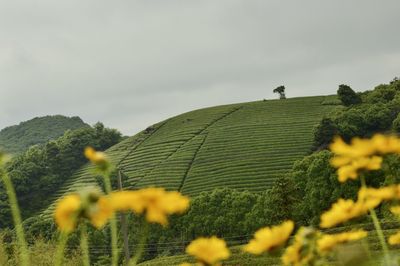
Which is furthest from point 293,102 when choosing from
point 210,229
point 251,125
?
point 210,229

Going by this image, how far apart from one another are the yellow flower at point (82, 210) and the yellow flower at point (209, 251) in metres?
0.31

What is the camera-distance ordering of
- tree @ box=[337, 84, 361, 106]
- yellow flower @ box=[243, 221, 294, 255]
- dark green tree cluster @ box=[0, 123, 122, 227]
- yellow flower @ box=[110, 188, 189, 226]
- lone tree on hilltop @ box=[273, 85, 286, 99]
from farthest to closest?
1. lone tree on hilltop @ box=[273, 85, 286, 99]
2. tree @ box=[337, 84, 361, 106]
3. dark green tree cluster @ box=[0, 123, 122, 227]
4. yellow flower @ box=[243, 221, 294, 255]
5. yellow flower @ box=[110, 188, 189, 226]

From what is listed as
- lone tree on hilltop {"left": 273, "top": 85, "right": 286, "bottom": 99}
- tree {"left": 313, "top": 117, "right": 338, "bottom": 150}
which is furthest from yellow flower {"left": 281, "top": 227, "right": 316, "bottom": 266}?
lone tree on hilltop {"left": 273, "top": 85, "right": 286, "bottom": 99}

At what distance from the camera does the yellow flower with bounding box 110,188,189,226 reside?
1.20 metres

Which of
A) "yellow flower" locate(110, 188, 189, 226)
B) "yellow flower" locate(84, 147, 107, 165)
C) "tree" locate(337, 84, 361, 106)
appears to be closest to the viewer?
"yellow flower" locate(110, 188, 189, 226)

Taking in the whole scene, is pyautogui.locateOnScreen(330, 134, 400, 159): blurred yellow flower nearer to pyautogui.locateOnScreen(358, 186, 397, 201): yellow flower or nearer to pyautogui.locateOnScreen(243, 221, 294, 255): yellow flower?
pyautogui.locateOnScreen(358, 186, 397, 201): yellow flower

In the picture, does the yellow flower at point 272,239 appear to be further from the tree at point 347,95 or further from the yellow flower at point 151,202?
the tree at point 347,95

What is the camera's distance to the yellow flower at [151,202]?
120 centimetres

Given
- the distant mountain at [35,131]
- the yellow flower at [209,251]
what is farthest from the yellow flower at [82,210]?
the distant mountain at [35,131]

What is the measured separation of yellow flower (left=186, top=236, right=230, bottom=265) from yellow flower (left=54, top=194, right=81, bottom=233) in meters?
0.34

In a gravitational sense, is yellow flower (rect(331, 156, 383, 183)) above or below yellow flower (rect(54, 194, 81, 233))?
below

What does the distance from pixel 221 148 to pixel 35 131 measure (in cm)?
8009

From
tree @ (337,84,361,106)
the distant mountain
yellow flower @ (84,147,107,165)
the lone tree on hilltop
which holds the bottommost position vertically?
yellow flower @ (84,147,107,165)

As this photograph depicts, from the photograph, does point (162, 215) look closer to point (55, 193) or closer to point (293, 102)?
point (55, 193)
